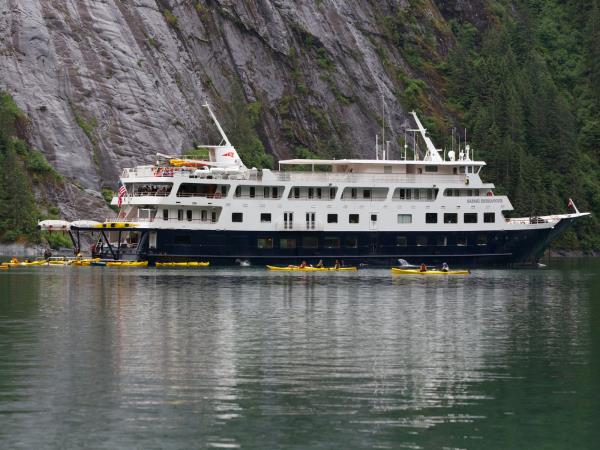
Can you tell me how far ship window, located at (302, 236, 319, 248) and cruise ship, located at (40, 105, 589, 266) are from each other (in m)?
0.07

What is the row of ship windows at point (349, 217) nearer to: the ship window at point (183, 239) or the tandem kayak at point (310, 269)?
the ship window at point (183, 239)

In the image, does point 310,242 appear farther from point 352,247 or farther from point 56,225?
point 56,225

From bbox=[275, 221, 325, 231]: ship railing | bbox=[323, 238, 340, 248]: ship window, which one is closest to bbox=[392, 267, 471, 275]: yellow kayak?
bbox=[323, 238, 340, 248]: ship window

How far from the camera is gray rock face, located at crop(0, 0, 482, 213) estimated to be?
116 meters

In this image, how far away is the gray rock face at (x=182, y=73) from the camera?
116250 millimetres

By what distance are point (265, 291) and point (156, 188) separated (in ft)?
99.6

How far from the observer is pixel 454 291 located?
63531 millimetres

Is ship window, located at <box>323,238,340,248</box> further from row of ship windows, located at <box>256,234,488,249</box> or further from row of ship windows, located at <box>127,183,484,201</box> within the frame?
row of ship windows, located at <box>127,183,484,201</box>

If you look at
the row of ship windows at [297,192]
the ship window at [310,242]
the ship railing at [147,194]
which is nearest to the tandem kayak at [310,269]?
the ship window at [310,242]

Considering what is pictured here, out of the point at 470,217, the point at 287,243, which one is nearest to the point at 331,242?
the point at 287,243

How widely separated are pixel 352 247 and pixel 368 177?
549 centimetres

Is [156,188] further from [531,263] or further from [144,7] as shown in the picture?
[144,7]

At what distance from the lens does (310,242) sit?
90.9m

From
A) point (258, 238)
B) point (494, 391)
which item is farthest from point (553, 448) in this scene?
point (258, 238)
